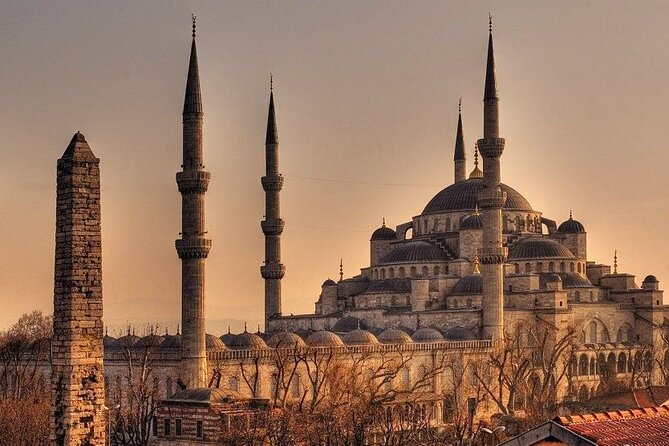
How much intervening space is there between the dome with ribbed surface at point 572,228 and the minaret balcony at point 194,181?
2387cm

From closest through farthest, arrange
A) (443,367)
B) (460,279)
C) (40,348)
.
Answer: (40,348) < (443,367) < (460,279)

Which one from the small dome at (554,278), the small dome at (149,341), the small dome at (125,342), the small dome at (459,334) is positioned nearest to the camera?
the small dome at (149,341)

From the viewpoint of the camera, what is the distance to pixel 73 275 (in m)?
14.6

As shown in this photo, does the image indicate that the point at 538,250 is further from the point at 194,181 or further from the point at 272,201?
the point at 194,181

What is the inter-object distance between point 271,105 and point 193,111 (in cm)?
1115

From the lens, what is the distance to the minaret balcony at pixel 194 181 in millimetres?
36094

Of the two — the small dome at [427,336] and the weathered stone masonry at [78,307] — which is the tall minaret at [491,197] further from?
the weathered stone masonry at [78,307]

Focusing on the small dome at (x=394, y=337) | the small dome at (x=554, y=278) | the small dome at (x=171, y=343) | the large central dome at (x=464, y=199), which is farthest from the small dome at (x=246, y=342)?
the large central dome at (x=464, y=199)

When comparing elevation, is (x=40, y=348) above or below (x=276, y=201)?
below

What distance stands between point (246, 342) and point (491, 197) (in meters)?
9.20

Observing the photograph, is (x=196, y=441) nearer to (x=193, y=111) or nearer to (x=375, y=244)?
(x=193, y=111)

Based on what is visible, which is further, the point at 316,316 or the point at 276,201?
the point at 316,316

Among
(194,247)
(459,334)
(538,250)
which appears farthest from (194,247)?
(538,250)

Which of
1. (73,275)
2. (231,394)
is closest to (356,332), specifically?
(231,394)
